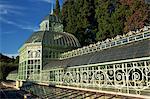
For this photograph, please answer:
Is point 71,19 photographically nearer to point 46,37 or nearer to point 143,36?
point 46,37

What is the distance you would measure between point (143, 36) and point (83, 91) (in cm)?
508

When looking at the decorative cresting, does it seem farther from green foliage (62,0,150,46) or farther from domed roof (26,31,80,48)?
green foliage (62,0,150,46)

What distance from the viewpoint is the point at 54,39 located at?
31.5 metres

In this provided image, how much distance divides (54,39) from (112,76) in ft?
61.0

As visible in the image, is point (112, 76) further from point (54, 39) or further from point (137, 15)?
point (54, 39)

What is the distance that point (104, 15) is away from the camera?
121 ft

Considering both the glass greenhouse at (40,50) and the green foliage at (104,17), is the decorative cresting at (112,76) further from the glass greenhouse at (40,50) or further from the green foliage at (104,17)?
the green foliage at (104,17)

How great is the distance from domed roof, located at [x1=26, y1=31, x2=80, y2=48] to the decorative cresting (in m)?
8.46

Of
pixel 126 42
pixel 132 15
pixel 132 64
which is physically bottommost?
pixel 132 64

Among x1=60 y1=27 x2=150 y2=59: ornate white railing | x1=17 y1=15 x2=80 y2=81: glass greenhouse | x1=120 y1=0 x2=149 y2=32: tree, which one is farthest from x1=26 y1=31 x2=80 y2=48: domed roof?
x1=60 y1=27 x2=150 y2=59: ornate white railing

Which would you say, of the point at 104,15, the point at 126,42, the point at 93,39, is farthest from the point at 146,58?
the point at 93,39

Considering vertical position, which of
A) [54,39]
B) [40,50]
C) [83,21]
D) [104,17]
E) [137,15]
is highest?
[83,21]

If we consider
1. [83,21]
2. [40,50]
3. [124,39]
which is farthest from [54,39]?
[124,39]

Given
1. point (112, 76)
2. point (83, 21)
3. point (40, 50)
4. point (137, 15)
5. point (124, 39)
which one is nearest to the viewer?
point (112, 76)
